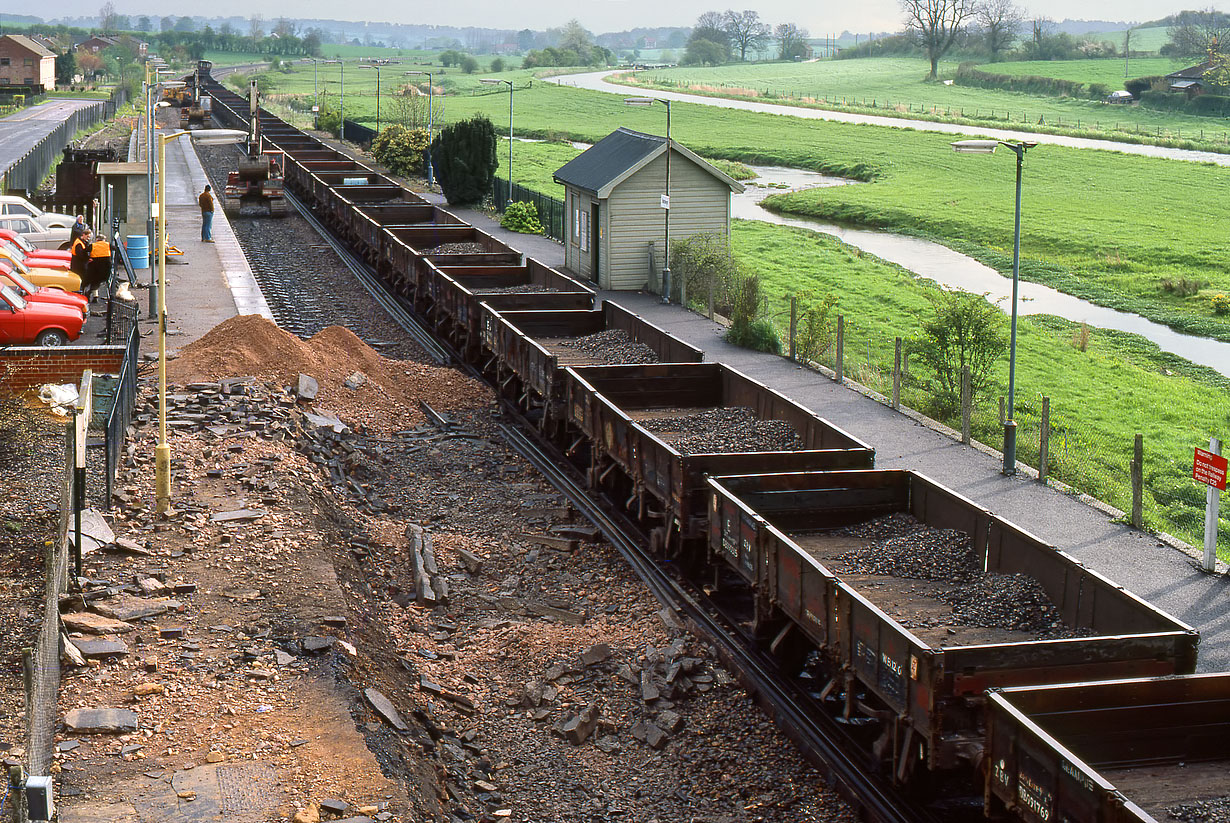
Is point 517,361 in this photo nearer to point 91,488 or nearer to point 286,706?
point 91,488

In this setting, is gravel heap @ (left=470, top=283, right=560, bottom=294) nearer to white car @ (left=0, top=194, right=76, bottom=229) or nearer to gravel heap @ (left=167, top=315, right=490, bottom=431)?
gravel heap @ (left=167, top=315, right=490, bottom=431)

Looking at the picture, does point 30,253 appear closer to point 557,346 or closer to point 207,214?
point 207,214

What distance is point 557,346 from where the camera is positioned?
24391 millimetres

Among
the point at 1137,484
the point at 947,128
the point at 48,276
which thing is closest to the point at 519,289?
the point at 48,276

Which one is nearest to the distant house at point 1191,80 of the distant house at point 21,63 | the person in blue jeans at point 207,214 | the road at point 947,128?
the road at point 947,128

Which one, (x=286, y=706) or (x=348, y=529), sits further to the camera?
(x=348, y=529)

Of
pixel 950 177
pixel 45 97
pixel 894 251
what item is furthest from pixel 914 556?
pixel 45 97

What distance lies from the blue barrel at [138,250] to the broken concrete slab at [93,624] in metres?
22.7

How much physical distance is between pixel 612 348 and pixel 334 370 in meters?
5.43

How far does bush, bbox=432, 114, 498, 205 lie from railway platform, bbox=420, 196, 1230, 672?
2447 cm

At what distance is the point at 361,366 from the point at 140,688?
1385cm

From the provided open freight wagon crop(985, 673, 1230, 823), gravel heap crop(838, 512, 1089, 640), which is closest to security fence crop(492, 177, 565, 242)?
gravel heap crop(838, 512, 1089, 640)

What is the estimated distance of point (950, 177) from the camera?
257 ft

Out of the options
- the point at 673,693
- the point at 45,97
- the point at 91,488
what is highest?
the point at 45,97
